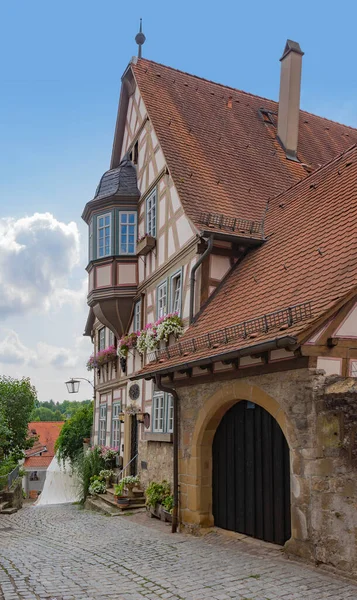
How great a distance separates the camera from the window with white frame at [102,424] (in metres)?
20.4

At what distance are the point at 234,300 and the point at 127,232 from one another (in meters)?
6.55

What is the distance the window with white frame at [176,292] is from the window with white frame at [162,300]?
48cm

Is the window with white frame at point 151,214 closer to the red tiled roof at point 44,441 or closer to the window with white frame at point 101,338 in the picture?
the window with white frame at point 101,338

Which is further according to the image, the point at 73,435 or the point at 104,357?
the point at 73,435

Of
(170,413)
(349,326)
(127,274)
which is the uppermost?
(127,274)

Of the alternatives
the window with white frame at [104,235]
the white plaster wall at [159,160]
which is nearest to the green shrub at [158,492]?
the window with white frame at [104,235]

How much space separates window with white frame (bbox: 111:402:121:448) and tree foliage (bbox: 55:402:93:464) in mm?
10385

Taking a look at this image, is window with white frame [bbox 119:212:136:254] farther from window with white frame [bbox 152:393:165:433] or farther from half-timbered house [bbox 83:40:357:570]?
window with white frame [bbox 152:393:165:433]

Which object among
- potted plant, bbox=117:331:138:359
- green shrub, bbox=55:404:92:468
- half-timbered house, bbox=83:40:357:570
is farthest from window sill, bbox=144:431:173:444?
green shrub, bbox=55:404:92:468

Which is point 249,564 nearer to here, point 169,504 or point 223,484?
point 223,484

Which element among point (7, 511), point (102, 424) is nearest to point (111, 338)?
point (102, 424)

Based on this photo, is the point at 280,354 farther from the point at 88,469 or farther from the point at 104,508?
the point at 88,469

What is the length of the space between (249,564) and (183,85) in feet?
47.5

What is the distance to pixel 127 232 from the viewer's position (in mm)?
16703
